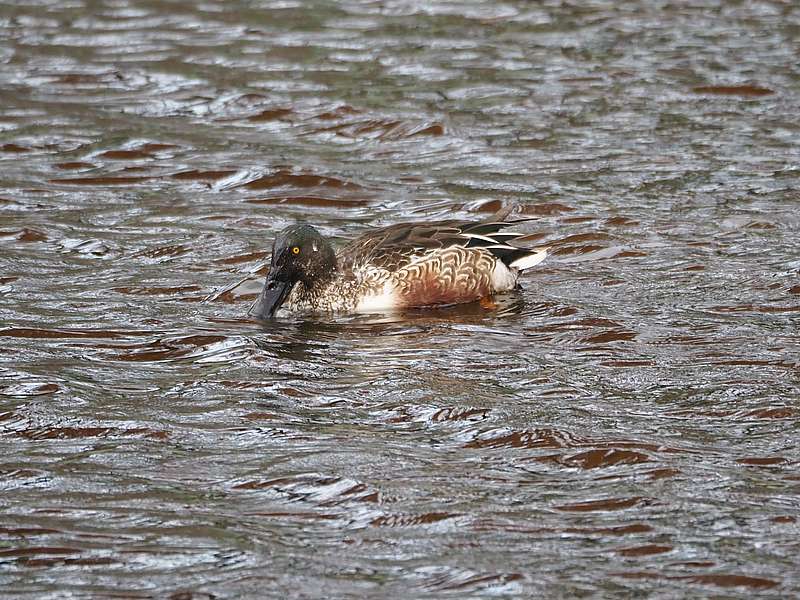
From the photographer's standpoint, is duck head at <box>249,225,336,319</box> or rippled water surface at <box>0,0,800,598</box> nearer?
rippled water surface at <box>0,0,800,598</box>

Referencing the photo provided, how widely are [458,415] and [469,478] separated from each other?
0.88 metres

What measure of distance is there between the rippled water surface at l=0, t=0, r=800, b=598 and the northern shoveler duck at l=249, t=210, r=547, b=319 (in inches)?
7.3

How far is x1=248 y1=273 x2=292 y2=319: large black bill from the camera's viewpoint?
9609mm

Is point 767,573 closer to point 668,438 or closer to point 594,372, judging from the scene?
point 668,438

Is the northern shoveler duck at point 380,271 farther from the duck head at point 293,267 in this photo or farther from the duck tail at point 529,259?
the duck tail at point 529,259

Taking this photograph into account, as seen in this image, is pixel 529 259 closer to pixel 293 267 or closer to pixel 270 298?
pixel 293 267

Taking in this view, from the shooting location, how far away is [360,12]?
18219 millimetres

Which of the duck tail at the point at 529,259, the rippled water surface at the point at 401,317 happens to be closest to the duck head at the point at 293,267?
the rippled water surface at the point at 401,317

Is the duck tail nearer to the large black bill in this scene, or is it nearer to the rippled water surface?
the rippled water surface

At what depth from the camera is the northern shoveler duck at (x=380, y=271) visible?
971 centimetres

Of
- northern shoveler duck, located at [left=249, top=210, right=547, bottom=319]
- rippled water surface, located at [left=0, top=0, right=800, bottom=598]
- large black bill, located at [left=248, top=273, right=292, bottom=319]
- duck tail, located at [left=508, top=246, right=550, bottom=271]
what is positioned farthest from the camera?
duck tail, located at [left=508, top=246, right=550, bottom=271]

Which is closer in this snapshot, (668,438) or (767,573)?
(767,573)

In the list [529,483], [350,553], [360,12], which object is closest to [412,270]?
[529,483]

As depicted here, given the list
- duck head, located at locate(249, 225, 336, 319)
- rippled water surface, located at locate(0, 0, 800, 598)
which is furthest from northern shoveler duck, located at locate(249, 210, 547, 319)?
rippled water surface, located at locate(0, 0, 800, 598)
